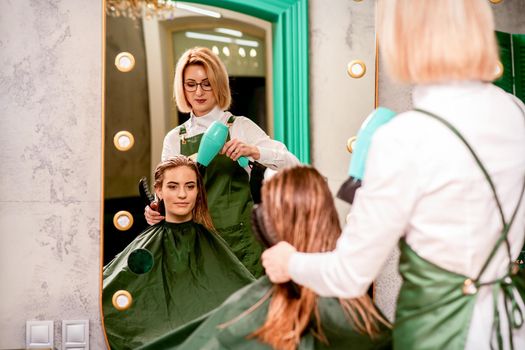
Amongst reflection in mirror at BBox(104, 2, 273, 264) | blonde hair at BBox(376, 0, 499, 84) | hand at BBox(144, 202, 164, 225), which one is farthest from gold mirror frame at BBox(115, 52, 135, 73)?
blonde hair at BBox(376, 0, 499, 84)

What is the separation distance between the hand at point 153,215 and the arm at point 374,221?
908 mm

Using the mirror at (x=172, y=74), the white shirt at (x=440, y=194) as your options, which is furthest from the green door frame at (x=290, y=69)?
the white shirt at (x=440, y=194)

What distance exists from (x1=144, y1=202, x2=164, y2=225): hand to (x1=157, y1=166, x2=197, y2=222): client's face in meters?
0.03

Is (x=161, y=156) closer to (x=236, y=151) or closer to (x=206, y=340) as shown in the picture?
(x=236, y=151)

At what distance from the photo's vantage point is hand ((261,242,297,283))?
1.51 m

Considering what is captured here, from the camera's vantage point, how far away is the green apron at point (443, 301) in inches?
54.3

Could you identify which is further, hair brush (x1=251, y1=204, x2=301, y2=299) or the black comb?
the black comb

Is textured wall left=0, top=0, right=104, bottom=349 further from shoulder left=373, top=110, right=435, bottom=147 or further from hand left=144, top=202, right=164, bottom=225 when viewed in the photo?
shoulder left=373, top=110, right=435, bottom=147

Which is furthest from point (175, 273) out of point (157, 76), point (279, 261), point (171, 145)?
point (279, 261)

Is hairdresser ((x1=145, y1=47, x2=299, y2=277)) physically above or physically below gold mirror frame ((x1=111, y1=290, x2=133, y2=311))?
above

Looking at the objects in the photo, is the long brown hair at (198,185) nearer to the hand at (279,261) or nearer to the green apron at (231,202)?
the green apron at (231,202)

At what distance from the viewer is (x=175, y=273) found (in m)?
2.21

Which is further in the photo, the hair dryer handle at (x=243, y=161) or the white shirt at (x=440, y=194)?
the hair dryer handle at (x=243, y=161)

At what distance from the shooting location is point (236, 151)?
6.84 ft
